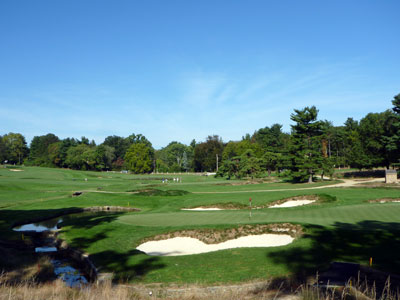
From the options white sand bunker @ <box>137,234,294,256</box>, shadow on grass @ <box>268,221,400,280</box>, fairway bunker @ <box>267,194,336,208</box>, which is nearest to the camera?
shadow on grass @ <box>268,221,400,280</box>

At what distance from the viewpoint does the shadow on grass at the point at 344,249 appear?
34.0ft

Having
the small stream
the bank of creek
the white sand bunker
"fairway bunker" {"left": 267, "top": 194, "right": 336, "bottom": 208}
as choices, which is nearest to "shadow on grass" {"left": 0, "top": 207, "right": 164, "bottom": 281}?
the bank of creek

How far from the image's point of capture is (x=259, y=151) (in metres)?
102

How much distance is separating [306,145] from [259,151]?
45519 millimetres

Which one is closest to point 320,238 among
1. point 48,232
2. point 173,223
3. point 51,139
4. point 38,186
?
point 173,223

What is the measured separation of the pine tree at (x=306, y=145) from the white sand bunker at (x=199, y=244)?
4135cm

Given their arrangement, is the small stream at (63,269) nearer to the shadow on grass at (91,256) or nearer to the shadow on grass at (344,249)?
the shadow on grass at (91,256)

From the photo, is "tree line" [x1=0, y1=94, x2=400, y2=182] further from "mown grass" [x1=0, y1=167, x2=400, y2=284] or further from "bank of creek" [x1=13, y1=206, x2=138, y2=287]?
"bank of creek" [x1=13, y1=206, x2=138, y2=287]

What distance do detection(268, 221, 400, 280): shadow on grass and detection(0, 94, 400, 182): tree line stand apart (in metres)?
42.1

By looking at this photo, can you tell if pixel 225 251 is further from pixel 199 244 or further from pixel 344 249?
pixel 344 249

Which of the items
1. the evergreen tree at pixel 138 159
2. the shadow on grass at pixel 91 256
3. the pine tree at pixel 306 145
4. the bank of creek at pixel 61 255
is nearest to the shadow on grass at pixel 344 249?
the shadow on grass at pixel 91 256

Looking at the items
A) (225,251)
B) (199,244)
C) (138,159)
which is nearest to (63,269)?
(199,244)

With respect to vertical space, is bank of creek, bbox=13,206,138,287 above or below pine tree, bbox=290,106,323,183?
below

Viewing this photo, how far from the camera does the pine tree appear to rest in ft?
182
